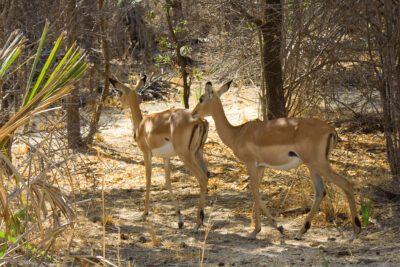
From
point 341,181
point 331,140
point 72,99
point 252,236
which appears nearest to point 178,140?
point 252,236

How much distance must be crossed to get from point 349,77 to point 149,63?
11.6 metres

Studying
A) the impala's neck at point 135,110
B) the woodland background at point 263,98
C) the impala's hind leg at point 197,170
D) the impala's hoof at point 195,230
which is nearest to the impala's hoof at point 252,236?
the woodland background at point 263,98

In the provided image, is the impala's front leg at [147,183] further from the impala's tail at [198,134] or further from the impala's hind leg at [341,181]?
the impala's hind leg at [341,181]

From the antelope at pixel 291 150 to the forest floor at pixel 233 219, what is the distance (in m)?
0.35

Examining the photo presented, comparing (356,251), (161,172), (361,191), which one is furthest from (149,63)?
(356,251)

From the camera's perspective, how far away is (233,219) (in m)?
7.15

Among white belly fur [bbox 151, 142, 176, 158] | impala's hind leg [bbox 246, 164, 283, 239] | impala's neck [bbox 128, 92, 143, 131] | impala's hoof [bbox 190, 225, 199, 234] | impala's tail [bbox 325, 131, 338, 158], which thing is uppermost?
impala's neck [bbox 128, 92, 143, 131]

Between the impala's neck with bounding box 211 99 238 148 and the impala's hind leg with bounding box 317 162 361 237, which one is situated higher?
the impala's neck with bounding box 211 99 238 148

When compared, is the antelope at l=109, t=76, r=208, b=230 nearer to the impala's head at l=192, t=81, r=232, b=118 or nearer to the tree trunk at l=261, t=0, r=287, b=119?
the impala's head at l=192, t=81, r=232, b=118

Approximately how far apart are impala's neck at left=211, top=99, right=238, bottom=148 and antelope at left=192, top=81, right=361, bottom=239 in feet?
0.06

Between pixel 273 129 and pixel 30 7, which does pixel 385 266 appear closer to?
pixel 273 129

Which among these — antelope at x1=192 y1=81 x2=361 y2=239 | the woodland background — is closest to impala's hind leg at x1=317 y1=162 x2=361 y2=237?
antelope at x1=192 y1=81 x2=361 y2=239

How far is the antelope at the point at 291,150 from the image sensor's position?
239 inches

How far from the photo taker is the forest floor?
5676 mm
